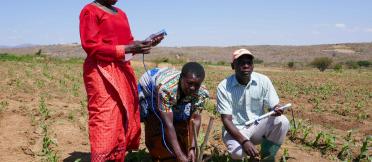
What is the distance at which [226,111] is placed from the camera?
11.9 ft

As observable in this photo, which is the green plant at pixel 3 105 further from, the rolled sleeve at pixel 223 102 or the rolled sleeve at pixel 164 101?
the rolled sleeve at pixel 223 102

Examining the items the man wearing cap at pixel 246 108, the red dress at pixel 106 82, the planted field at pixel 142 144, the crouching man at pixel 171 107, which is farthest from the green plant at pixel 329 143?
the red dress at pixel 106 82

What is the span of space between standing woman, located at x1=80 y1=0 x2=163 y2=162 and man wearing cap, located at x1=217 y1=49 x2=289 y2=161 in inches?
31.0

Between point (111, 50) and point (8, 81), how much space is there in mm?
8701

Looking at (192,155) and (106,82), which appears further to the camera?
(106,82)

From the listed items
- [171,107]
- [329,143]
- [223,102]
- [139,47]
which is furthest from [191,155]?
[329,143]

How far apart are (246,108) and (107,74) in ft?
4.24

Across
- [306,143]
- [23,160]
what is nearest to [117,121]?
[23,160]

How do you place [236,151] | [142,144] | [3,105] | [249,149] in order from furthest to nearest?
[3,105] → [142,144] → [236,151] → [249,149]

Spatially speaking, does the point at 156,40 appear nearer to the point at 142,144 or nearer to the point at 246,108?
the point at 246,108

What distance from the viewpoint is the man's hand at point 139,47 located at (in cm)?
330

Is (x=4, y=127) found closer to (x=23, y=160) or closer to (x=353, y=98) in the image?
(x=23, y=160)

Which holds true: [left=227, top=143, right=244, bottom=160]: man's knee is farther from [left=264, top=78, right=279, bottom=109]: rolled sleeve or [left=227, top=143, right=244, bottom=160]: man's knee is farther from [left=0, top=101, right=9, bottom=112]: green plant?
[left=0, top=101, right=9, bottom=112]: green plant

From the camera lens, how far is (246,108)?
150 inches
